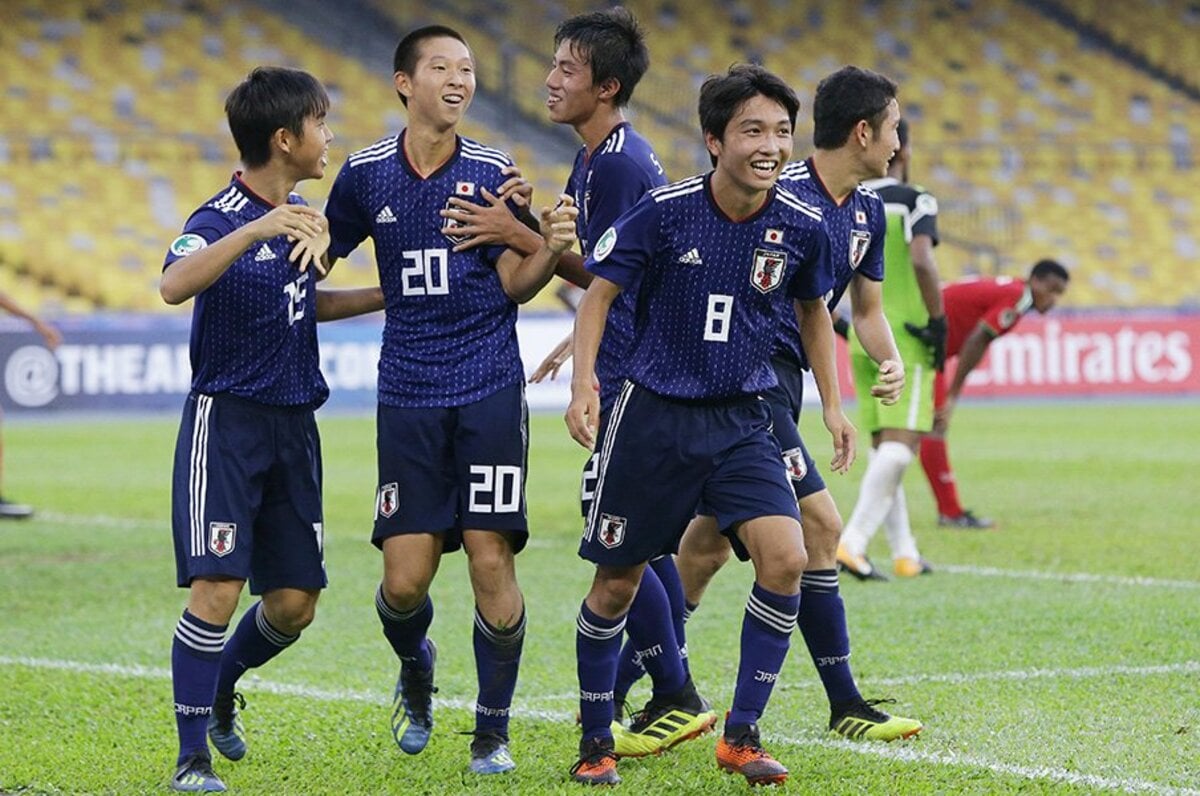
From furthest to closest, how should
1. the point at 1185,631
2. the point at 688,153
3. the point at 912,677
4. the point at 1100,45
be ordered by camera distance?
the point at 1100,45 → the point at 688,153 → the point at 1185,631 → the point at 912,677

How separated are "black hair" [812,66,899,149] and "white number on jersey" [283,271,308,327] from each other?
1770 millimetres

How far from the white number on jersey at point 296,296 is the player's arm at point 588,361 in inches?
31.1

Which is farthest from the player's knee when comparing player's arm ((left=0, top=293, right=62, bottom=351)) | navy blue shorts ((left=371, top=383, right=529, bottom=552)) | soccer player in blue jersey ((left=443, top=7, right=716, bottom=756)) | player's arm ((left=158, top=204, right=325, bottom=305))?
player's arm ((left=0, top=293, right=62, bottom=351))

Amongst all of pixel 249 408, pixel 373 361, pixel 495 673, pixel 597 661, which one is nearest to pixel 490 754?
pixel 495 673

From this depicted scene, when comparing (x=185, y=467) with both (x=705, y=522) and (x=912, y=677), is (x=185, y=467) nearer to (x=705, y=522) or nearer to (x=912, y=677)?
(x=705, y=522)

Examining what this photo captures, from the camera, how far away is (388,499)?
17.2 ft

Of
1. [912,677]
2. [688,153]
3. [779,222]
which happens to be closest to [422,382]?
[779,222]

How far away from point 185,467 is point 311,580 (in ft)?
1.61

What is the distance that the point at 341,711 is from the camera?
19.8ft

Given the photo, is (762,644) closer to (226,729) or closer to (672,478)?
(672,478)

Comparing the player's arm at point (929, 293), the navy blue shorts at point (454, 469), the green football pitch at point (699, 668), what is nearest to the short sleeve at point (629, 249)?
the navy blue shorts at point (454, 469)

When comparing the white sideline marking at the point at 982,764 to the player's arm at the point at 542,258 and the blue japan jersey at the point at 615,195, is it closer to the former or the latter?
the blue japan jersey at the point at 615,195

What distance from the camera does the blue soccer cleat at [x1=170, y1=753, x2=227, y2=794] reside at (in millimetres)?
4895

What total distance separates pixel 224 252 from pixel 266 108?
0.57 meters
